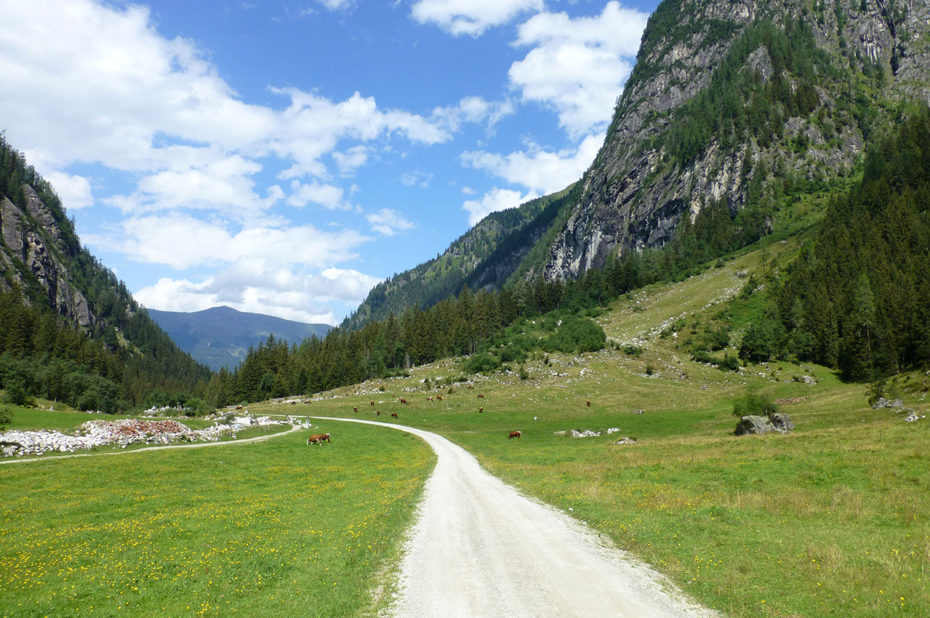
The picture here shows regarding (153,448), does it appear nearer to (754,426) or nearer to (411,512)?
(411,512)

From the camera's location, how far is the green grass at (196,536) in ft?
36.7

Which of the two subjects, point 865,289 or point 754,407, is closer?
point 754,407

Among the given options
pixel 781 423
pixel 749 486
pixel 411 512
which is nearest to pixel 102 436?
pixel 411 512

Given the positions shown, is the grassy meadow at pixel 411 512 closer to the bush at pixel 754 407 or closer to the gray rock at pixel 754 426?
the bush at pixel 754 407

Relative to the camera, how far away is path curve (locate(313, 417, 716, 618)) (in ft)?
33.2

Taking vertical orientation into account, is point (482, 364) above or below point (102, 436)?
above

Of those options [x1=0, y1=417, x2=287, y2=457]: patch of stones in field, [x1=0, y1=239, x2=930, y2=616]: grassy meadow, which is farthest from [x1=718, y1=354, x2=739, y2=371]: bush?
[x1=0, y1=417, x2=287, y2=457]: patch of stones in field

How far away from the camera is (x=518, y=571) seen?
493 inches

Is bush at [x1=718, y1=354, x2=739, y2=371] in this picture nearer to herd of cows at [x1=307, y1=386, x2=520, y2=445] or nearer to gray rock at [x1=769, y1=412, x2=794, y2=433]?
herd of cows at [x1=307, y1=386, x2=520, y2=445]

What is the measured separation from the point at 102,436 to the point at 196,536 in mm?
34426

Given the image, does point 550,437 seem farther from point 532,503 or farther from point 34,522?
point 34,522

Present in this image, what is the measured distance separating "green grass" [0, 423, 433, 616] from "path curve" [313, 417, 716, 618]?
1.24 meters

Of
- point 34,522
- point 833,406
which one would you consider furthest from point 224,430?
point 833,406

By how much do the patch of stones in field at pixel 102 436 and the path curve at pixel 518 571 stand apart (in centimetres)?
3545
